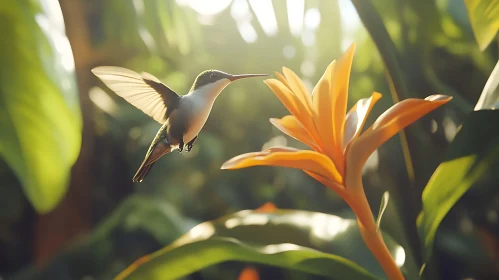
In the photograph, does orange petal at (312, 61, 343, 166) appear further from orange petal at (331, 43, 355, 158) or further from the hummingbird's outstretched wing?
the hummingbird's outstretched wing

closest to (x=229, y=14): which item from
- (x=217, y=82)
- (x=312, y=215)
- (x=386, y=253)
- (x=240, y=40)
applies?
(x=240, y=40)

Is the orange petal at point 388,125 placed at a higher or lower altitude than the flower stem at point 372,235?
higher

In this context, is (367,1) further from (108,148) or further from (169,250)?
(108,148)

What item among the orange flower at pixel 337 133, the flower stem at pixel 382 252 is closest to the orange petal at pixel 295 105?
the orange flower at pixel 337 133

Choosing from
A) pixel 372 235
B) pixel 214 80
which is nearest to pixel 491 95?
pixel 372 235

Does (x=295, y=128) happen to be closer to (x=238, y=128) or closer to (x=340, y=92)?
(x=340, y=92)

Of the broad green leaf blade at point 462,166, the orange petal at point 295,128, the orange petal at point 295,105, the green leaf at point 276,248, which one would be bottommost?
the green leaf at point 276,248

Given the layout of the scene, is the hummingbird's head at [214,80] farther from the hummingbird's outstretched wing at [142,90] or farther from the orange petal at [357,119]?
the orange petal at [357,119]

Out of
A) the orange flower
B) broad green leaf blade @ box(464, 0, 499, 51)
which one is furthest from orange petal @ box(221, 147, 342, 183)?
broad green leaf blade @ box(464, 0, 499, 51)
